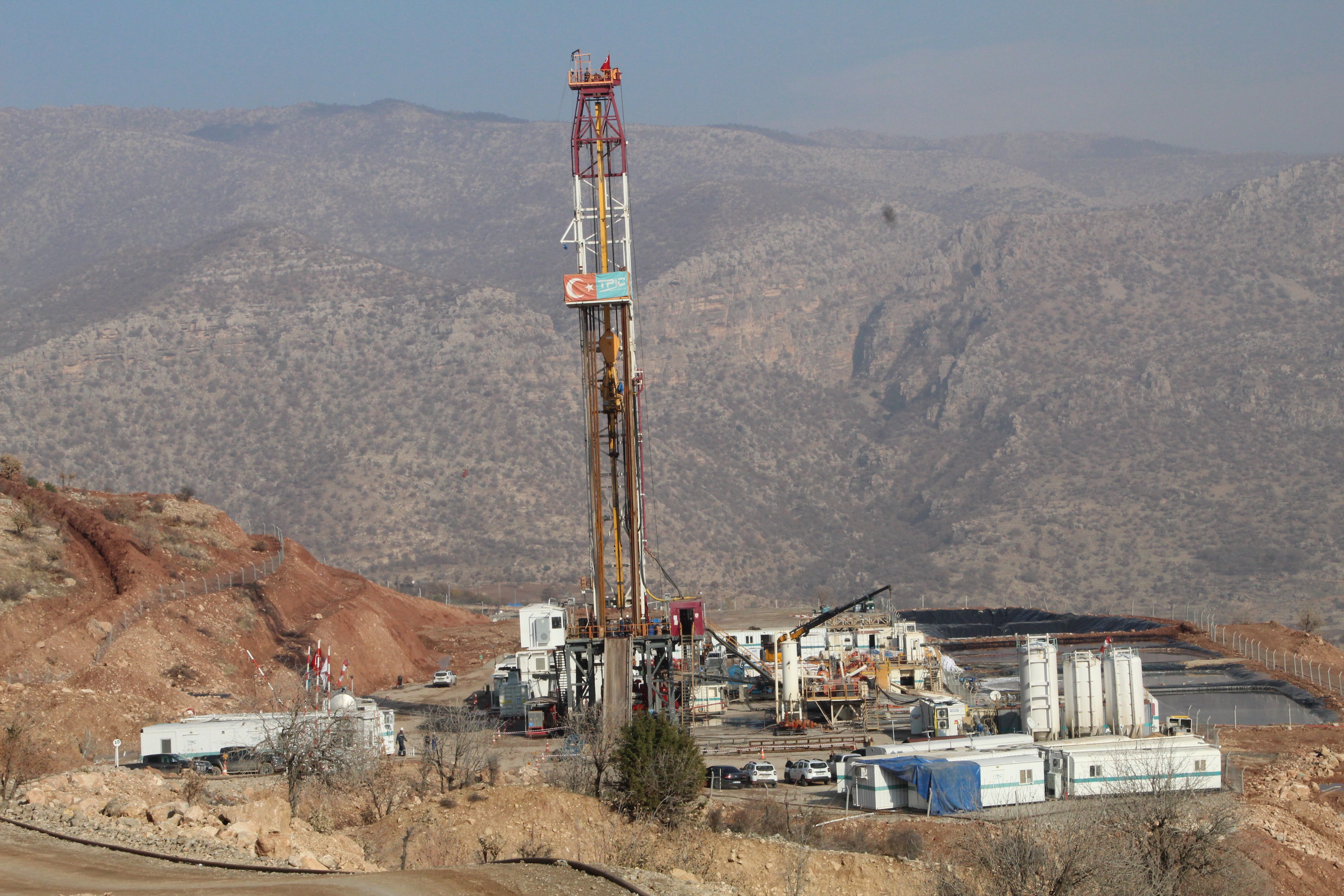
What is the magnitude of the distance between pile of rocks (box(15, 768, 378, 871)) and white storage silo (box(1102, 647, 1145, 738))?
25458 mm

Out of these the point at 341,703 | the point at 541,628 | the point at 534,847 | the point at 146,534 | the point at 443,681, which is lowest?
the point at 534,847

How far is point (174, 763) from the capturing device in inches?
1821

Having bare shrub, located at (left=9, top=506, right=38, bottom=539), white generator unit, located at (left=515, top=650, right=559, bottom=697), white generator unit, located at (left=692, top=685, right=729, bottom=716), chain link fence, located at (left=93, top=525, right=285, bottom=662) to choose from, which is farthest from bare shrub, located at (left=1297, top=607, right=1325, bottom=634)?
bare shrub, located at (left=9, top=506, right=38, bottom=539)

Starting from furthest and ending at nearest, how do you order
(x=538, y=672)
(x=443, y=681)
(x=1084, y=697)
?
(x=443, y=681), (x=538, y=672), (x=1084, y=697)

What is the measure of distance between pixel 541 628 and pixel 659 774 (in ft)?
103

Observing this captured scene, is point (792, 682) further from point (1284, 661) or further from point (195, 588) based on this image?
point (1284, 661)

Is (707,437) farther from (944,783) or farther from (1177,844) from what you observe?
(1177,844)

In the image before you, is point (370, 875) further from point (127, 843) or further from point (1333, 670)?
point (1333, 670)

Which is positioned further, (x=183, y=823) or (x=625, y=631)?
(x=625, y=631)

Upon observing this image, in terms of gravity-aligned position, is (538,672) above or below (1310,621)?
above

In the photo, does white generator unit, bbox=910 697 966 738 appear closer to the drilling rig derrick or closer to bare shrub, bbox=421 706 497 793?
the drilling rig derrick

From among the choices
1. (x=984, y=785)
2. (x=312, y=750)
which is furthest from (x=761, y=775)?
(x=312, y=750)

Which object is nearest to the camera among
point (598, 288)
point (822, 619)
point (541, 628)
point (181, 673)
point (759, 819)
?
point (759, 819)

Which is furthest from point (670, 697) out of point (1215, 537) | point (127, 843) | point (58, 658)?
point (1215, 537)
